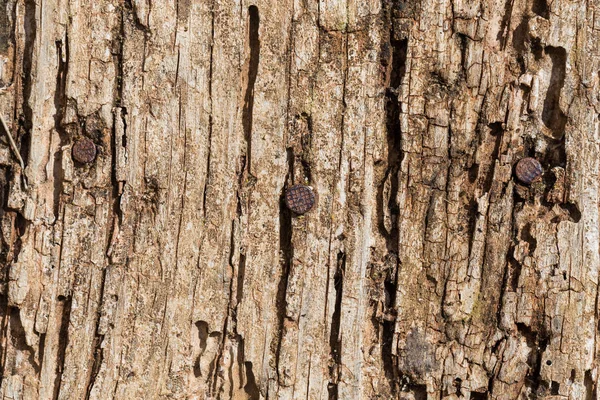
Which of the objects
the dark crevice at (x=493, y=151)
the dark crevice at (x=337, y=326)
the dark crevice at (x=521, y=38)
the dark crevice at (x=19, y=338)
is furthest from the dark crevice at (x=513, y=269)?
the dark crevice at (x=19, y=338)

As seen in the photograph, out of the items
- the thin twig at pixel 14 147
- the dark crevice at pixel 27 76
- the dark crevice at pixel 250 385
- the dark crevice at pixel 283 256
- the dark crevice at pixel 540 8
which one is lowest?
the dark crevice at pixel 250 385

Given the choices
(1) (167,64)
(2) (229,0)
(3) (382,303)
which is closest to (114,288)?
(1) (167,64)

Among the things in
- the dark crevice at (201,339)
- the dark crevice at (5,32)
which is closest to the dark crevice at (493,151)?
the dark crevice at (201,339)

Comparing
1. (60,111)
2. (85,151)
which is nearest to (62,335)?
(85,151)

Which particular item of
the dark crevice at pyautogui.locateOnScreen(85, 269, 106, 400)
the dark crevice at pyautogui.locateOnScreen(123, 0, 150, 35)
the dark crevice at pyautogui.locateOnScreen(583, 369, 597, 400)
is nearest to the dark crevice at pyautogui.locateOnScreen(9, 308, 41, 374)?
the dark crevice at pyautogui.locateOnScreen(85, 269, 106, 400)

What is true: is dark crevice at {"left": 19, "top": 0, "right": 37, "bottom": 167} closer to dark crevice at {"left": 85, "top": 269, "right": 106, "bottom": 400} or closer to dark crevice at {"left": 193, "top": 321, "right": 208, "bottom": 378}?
dark crevice at {"left": 85, "top": 269, "right": 106, "bottom": 400}

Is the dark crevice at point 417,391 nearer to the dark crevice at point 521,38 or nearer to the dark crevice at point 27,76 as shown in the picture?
the dark crevice at point 521,38

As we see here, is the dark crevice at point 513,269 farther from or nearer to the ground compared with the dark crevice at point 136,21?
nearer to the ground
